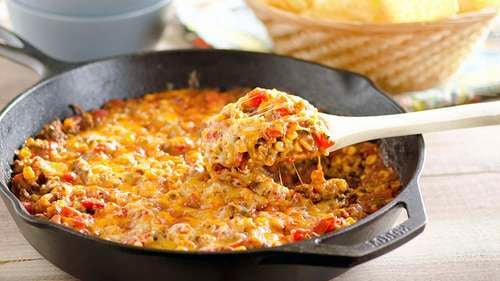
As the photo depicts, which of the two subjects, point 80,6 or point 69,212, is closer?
point 69,212

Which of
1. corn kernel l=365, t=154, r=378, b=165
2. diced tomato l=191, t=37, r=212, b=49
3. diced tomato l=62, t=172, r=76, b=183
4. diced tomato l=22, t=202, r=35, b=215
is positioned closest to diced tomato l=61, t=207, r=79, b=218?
diced tomato l=22, t=202, r=35, b=215

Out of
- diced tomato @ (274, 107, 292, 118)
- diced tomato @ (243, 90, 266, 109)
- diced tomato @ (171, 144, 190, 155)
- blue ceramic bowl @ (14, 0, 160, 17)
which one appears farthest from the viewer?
blue ceramic bowl @ (14, 0, 160, 17)

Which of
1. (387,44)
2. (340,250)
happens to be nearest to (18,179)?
(340,250)

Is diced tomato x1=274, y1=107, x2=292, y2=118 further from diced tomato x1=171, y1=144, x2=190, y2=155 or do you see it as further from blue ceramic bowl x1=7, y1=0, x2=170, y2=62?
blue ceramic bowl x1=7, y1=0, x2=170, y2=62

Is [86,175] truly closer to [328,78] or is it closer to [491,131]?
[328,78]

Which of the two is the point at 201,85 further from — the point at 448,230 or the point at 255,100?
the point at 448,230

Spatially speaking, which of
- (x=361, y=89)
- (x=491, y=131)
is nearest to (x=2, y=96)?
(x=361, y=89)
